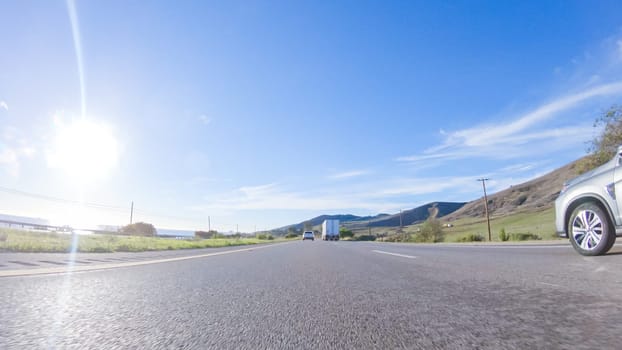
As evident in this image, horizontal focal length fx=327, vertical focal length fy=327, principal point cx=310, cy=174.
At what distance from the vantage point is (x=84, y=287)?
9.63ft

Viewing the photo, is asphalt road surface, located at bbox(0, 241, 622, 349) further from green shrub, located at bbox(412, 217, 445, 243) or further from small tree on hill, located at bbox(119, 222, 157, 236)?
small tree on hill, located at bbox(119, 222, 157, 236)

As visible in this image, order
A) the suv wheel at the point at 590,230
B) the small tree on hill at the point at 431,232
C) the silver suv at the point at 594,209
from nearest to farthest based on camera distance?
the silver suv at the point at 594,209, the suv wheel at the point at 590,230, the small tree on hill at the point at 431,232

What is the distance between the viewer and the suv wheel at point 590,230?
17.1ft

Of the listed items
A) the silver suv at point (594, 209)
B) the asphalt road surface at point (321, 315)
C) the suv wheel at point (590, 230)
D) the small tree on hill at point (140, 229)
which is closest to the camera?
the asphalt road surface at point (321, 315)

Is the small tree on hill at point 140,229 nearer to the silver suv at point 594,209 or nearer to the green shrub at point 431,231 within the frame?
the green shrub at point 431,231

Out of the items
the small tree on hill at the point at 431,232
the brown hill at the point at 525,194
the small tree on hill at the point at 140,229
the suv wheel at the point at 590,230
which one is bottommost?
the small tree on hill at the point at 431,232

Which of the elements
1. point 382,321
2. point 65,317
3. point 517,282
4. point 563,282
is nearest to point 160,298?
point 65,317

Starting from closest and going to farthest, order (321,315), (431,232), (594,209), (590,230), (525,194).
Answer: (321,315), (594,209), (590,230), (431,232), (525,194)

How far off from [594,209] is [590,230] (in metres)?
0.41

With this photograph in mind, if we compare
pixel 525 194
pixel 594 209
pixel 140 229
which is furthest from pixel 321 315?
pixel 525 194

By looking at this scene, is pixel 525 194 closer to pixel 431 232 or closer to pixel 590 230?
pixel 431 232

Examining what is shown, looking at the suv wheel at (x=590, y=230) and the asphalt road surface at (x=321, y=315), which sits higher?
the suv wheel at (x=590, y=230)

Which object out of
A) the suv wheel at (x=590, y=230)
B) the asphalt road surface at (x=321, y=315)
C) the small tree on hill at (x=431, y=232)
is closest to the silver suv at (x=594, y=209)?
the suv wheel at (x=590, y=230)

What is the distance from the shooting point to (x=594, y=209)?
5359 millimetres
